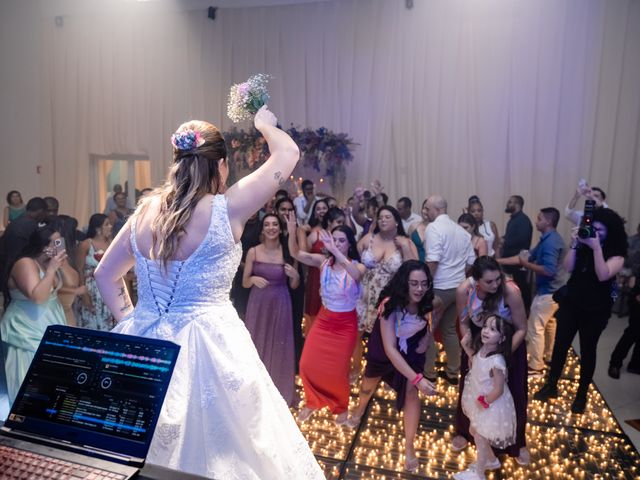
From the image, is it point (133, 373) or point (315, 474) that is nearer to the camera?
point (133, 373)

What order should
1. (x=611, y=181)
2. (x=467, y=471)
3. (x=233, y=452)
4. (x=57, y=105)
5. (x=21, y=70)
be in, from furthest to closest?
(x=57, y=105) → (x=611, y=181) → (x=21, y=70) → (x=467, y=471) → (x=233, y=452)

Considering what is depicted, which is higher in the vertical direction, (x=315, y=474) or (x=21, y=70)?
(x=21, y=70)

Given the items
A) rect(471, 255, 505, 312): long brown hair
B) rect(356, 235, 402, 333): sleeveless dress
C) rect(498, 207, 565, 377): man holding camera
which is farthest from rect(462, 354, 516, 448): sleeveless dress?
rect(498, 207, 565, 377): man holding camera

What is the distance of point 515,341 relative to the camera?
120 inches

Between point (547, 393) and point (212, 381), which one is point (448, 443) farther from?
point (212, 381)

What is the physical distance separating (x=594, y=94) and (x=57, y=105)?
8.63 meters

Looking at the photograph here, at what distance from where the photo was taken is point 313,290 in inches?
185

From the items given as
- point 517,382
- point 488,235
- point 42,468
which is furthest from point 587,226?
point 42,468

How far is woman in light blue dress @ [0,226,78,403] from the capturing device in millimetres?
2920

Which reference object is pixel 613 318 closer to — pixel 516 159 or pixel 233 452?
pixel 516 159

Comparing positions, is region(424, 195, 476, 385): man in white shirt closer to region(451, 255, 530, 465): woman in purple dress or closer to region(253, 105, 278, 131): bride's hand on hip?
region(451, 255, 530, 465): woman in purple dress

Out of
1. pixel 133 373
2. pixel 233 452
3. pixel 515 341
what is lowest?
pixel 515 341

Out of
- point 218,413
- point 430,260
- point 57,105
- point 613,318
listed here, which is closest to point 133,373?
point 218,413

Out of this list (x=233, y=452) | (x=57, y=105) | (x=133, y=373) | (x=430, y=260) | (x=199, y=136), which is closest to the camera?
(x=133, y=373)
